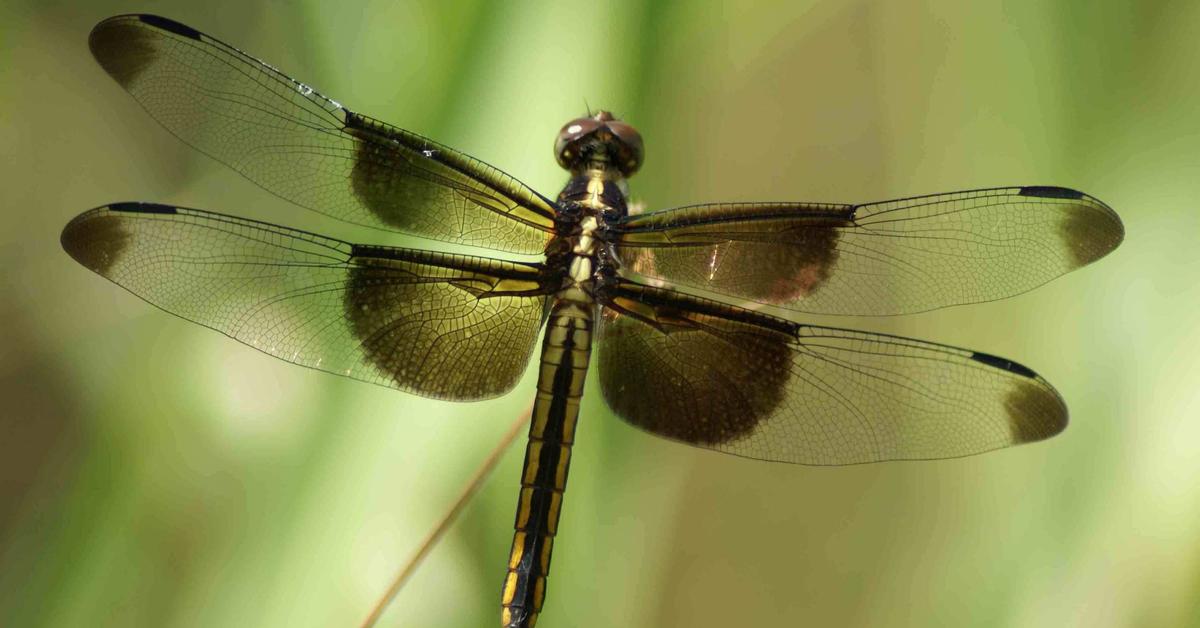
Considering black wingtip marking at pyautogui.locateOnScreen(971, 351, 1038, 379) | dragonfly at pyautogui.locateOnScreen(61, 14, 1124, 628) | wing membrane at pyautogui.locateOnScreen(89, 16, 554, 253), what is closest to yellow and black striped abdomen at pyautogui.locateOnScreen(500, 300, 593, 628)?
dragonfly at pyautogui.locateOnScreen(61, 14, 1124, 628)

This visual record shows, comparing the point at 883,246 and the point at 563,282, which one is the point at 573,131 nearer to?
the point at 563,282

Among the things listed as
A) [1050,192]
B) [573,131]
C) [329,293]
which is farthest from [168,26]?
[1050,192]

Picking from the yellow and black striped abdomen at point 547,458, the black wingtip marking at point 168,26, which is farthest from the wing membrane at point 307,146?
the yellow and black striped abdomen at point 547,458

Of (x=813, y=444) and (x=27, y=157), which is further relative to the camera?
(x=27, y=157)

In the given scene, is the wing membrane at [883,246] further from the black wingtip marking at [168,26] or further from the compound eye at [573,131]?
the black wingtip marking at [168,26]

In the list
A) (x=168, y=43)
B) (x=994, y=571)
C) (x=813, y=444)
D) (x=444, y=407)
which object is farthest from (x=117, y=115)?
(x=994, y=571)

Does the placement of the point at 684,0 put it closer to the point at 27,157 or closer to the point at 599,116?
the point at 599,116

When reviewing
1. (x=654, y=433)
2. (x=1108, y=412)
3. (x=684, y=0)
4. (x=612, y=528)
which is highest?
(x=684, y=0)

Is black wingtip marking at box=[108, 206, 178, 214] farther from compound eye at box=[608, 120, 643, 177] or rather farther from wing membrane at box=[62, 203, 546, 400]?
compound eye at box=[608, 120, 643, 177]
